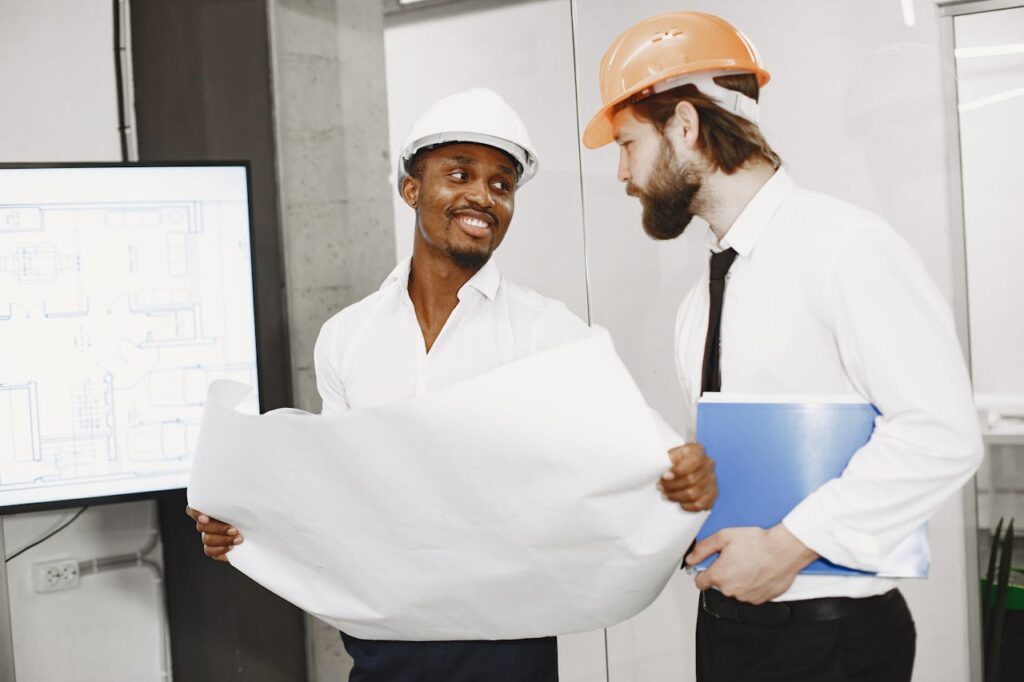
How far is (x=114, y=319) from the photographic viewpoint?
7.64 ft

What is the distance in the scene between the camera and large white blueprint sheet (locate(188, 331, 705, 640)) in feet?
3.78

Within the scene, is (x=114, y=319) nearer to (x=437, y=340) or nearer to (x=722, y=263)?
(x=437, y=340)

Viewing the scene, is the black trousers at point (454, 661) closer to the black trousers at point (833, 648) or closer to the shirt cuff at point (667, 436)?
the black trousers at point (833, 648)

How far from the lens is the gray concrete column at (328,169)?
298 centimetres

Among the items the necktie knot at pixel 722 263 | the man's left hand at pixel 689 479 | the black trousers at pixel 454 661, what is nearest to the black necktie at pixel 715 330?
the necktie knot at pixel 722 263

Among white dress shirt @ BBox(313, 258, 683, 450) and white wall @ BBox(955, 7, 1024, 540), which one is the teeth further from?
white wall @ BBox(955, 7, 1024, 540)

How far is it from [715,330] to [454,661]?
2.71 feet

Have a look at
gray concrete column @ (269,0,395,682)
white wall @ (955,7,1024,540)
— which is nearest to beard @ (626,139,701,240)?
white wall @ (955,7,1024,540)

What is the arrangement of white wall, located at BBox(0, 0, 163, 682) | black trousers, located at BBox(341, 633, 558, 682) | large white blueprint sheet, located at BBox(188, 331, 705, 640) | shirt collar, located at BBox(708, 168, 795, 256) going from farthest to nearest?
white wall, located at BBox(0, 0, 163, 682) → black trousers, located at BBox(341, 633, 558, 682) → shirt collar, located at BBox(708, 168, 795, 256) → large white blueprint sheet, located at BBox(188, 331, 705, 640)

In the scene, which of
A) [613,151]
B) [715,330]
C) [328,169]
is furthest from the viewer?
[328,169]

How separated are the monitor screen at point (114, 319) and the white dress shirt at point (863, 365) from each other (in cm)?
163

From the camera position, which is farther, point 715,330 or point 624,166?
point 624,166

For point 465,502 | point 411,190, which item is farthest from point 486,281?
point 465,502

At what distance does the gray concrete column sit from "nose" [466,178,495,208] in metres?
1.30
